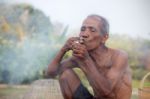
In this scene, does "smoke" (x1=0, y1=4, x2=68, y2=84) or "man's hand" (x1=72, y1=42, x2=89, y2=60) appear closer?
"man's hand" (x1=72, y1=42, x2=89, y2=60)

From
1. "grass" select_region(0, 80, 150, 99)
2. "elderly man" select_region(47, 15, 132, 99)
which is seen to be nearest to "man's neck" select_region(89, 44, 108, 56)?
"elderly man" select_region(47, 15, 132, 99)

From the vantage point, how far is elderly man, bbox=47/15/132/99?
1.74 metres

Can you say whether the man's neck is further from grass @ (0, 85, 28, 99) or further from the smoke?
grass @ (0, 85, 28, 99)

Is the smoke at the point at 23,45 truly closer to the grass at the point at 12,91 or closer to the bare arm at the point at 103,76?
the grass at the point at 12,91

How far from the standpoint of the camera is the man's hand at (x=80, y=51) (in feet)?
5.56

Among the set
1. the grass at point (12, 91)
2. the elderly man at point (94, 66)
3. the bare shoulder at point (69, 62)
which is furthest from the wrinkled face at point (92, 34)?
the grass at point (12, 91)

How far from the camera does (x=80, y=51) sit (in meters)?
1.69

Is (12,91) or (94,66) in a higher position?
(94,66)

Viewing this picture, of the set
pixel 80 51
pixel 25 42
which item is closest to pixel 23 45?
pixel 25 42

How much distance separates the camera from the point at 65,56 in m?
1.83

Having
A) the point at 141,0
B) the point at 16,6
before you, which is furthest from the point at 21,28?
the point at 141,0

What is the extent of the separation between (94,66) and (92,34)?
0.47 ft

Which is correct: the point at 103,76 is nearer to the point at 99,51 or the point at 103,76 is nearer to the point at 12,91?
the point at 99,51

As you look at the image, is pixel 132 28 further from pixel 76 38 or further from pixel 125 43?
pixel 76 38
